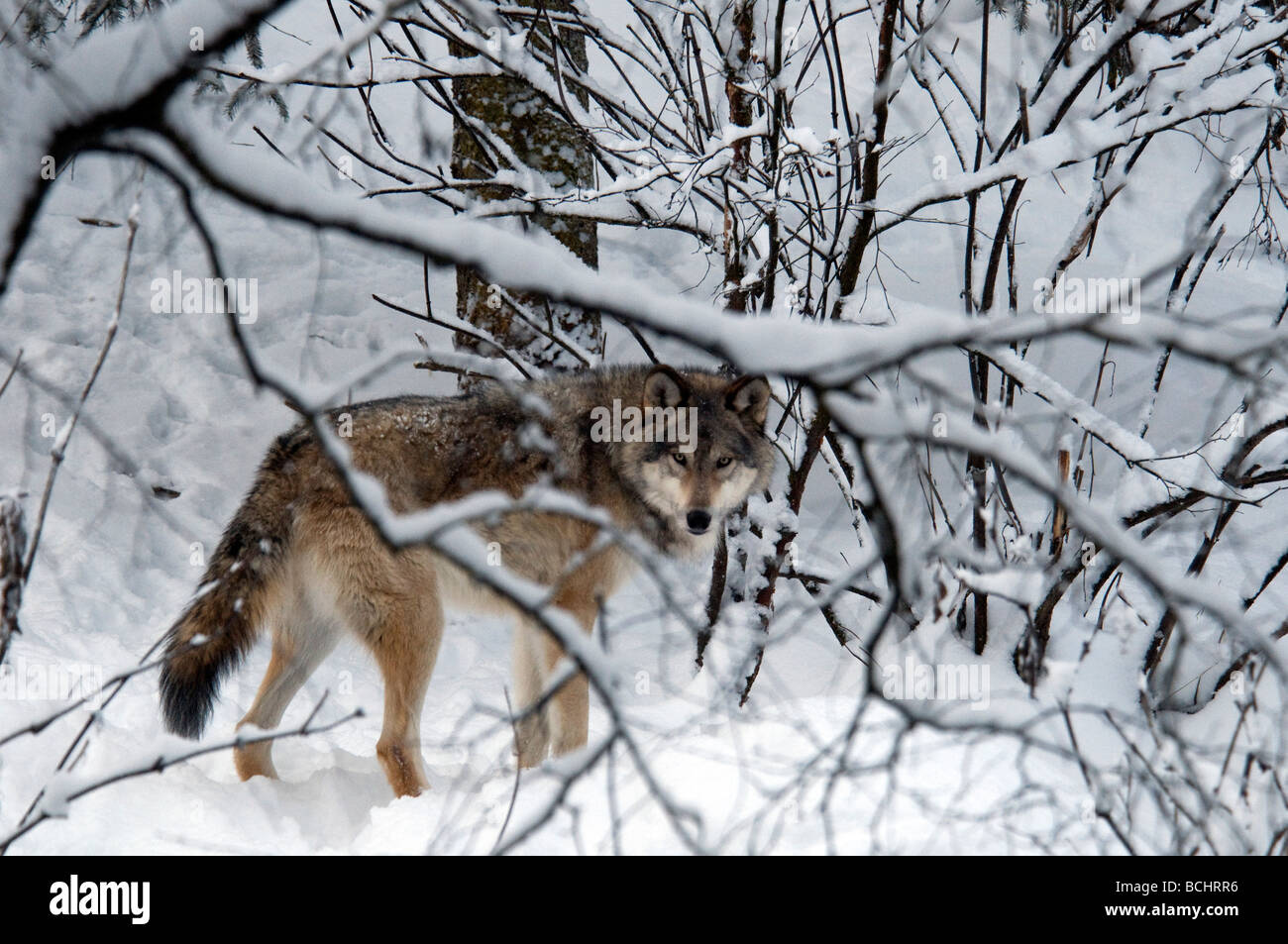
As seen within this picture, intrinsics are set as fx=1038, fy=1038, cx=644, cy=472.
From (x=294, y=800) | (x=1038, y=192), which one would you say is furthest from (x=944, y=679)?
(x=1038, y=192)

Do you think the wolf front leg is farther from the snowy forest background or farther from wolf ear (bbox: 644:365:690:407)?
wolf ear (bbox: 644:365:690:407)

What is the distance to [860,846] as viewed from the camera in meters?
2.78

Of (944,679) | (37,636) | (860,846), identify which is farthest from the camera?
(37,636)

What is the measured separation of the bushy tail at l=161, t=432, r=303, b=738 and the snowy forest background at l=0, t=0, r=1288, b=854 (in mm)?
292

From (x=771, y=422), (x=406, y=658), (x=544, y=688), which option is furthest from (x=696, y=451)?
(x=771, y=422)

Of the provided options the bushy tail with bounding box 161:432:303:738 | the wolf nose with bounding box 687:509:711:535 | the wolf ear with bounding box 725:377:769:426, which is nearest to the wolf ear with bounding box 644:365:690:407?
the wolf ear with bounding box 725:377:769:426

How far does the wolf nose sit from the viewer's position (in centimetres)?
469

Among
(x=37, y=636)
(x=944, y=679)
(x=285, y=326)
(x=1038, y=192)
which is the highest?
(x=1038, y=192)

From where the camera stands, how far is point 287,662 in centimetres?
473

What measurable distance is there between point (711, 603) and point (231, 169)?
4.31 meters

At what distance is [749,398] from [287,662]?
2.47 metres

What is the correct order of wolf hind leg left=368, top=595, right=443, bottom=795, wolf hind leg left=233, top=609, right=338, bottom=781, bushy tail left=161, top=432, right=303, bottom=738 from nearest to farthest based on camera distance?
bushy tail left=161, top=432, right=303, bottom=738 → wolf hind leg left=368, top=595, right=443, bottom=795 → wolf hind leg left=233, top=609, right=338, bottom=781

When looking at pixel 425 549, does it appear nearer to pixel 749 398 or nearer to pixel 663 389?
pixel 663 389

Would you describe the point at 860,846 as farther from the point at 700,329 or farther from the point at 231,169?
the point at 231,169
